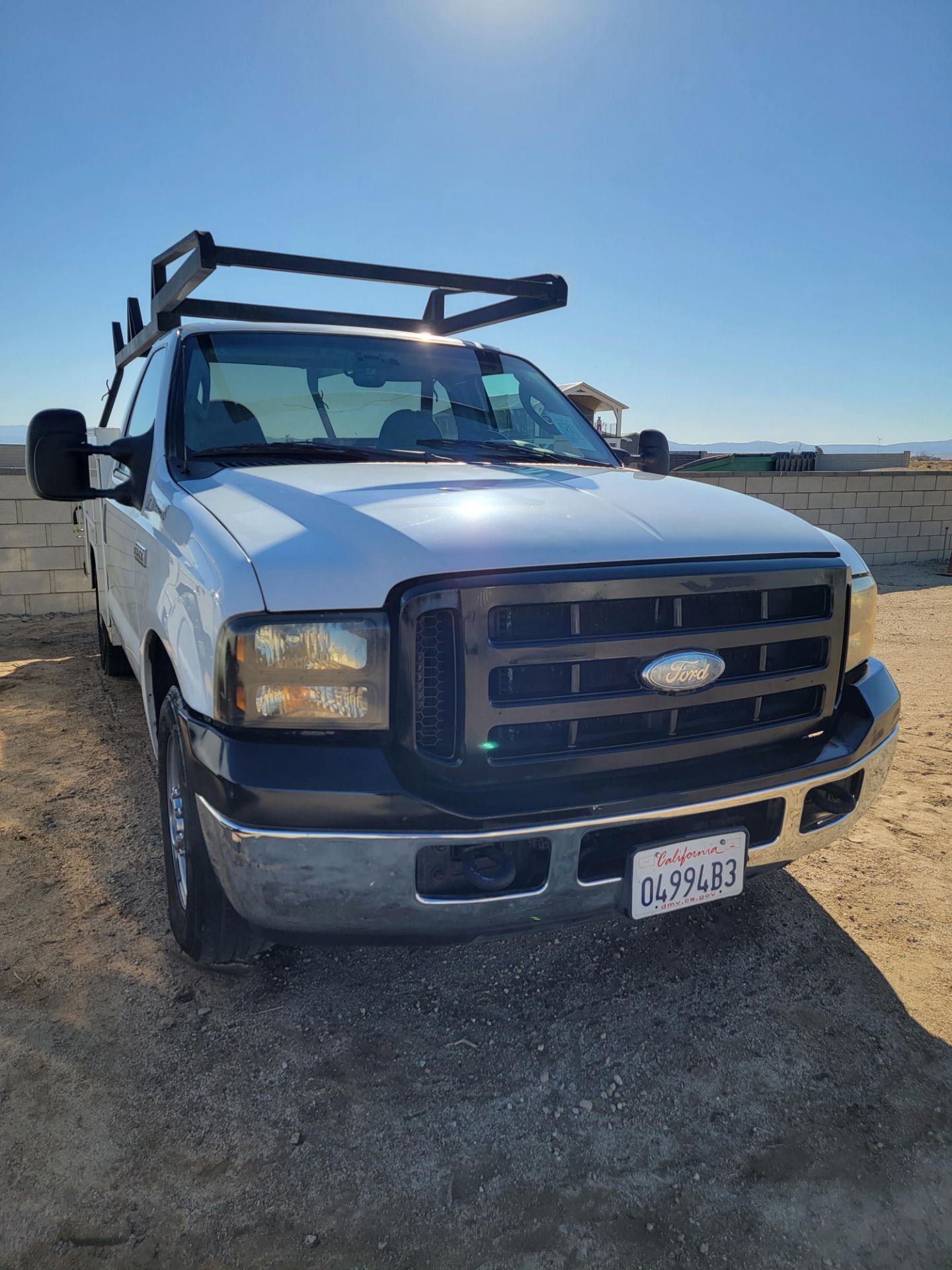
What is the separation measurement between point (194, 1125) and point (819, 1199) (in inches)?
55.6

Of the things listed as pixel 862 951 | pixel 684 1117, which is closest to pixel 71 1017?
pixel 684 1117

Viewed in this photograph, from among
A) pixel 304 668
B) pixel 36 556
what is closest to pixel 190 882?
pixel 304 668

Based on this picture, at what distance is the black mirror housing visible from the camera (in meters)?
2.80

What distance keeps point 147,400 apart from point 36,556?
Answer: 17.5ft

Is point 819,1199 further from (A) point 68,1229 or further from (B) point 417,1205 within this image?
(A) point 68,1229

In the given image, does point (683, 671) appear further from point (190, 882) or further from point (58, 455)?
point (58, 455)

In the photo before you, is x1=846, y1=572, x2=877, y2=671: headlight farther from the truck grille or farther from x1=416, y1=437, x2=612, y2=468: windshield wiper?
x1=416, y1=437, x2=612, y2=468: windshield wiper

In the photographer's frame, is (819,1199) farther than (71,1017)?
No

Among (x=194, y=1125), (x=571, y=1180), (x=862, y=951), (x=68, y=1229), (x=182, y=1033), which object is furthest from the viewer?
(x=862, y=951)

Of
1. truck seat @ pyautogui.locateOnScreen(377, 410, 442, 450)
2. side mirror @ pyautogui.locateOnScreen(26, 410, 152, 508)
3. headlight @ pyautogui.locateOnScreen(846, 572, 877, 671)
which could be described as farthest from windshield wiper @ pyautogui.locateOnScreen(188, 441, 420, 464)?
headlight @ pyautogui.locateOnScreen(846, 572, 877, 671)

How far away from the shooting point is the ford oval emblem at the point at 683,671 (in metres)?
2.02

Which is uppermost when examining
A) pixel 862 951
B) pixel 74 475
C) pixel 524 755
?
pixel 74 475

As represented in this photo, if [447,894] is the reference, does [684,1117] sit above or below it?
below

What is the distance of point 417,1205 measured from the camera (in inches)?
69.8
